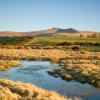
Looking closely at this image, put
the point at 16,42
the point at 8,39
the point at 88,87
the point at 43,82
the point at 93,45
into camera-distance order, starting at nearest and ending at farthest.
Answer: the point at 88,87 → the point at 43,82 → the point at 93,45 → the point at 16,42 → the point at 8,39

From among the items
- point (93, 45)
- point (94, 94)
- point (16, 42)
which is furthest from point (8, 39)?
point (94, 94)

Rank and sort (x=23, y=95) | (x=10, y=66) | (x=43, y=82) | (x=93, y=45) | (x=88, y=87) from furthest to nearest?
(x=93, y=45)
(x=10, y=66)
(x=43, y=82)
(x=88, y=87)
(x=23, y=95)

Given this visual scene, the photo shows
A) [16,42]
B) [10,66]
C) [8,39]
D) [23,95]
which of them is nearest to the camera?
[23,95]

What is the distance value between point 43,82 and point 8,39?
100997mm

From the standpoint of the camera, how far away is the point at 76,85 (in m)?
29.6

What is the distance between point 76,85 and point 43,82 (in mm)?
3785

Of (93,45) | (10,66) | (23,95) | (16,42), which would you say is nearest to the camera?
(23,95)

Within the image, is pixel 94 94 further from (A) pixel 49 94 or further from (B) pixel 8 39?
(B) pixel 8 39

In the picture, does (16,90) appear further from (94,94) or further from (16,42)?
(16,42)

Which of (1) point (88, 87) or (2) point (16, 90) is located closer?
(2) point (16, 90)

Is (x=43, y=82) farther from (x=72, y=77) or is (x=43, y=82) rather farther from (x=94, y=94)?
(x=94, y=94)

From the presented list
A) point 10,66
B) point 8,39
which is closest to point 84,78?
point 10,66

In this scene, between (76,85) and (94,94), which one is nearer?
(94,94)

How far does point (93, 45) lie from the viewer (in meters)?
105
